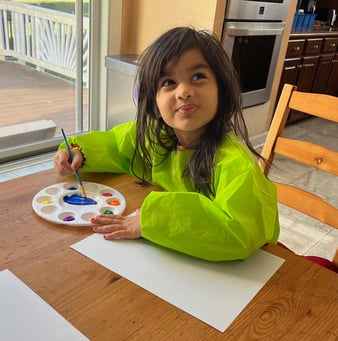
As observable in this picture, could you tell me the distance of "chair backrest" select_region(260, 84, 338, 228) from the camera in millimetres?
1019

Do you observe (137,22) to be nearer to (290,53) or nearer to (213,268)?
(290,53)

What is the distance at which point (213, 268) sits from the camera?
68cm

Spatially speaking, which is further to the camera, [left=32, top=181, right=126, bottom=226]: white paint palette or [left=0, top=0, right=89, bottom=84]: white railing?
[left=0, top=0, right=89, bottom=84]: white railing

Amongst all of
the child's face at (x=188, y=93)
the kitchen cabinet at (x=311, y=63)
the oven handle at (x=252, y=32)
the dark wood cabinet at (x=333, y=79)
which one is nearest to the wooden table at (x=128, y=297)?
the child's face at (x=188, y=93)

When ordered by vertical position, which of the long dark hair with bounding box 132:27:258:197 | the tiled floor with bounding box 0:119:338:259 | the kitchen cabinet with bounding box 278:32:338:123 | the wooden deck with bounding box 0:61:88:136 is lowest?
the tiled floor with bounding box 0:119:338:259

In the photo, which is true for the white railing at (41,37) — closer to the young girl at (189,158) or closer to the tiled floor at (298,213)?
the tiled floor at (298,213)

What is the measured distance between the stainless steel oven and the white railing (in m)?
0.88

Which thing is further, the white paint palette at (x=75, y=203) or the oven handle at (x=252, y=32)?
the oven handle at (x=252, y=32)

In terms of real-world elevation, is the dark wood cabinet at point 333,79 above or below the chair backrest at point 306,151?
below

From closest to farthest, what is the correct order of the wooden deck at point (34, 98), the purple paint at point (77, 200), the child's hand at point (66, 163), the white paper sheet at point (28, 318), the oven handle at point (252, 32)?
the white paper sheet at point (28, 318), the purple paint at point (77, 200), the child's hand at point (66, 163), the oven handle at point (252, 32), the wooden deck at point (34, 98)

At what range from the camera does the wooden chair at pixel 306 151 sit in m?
1.02

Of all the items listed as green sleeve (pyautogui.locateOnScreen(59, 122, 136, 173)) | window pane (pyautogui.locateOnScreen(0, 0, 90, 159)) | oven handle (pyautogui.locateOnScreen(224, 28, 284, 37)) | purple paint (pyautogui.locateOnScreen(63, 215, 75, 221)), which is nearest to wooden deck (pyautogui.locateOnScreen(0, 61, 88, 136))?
window pane (pyautogui.locateOnScreen(0, 0, 90, 159))

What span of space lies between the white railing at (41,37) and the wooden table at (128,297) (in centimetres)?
195

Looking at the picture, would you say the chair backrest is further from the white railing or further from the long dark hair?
the white railing
